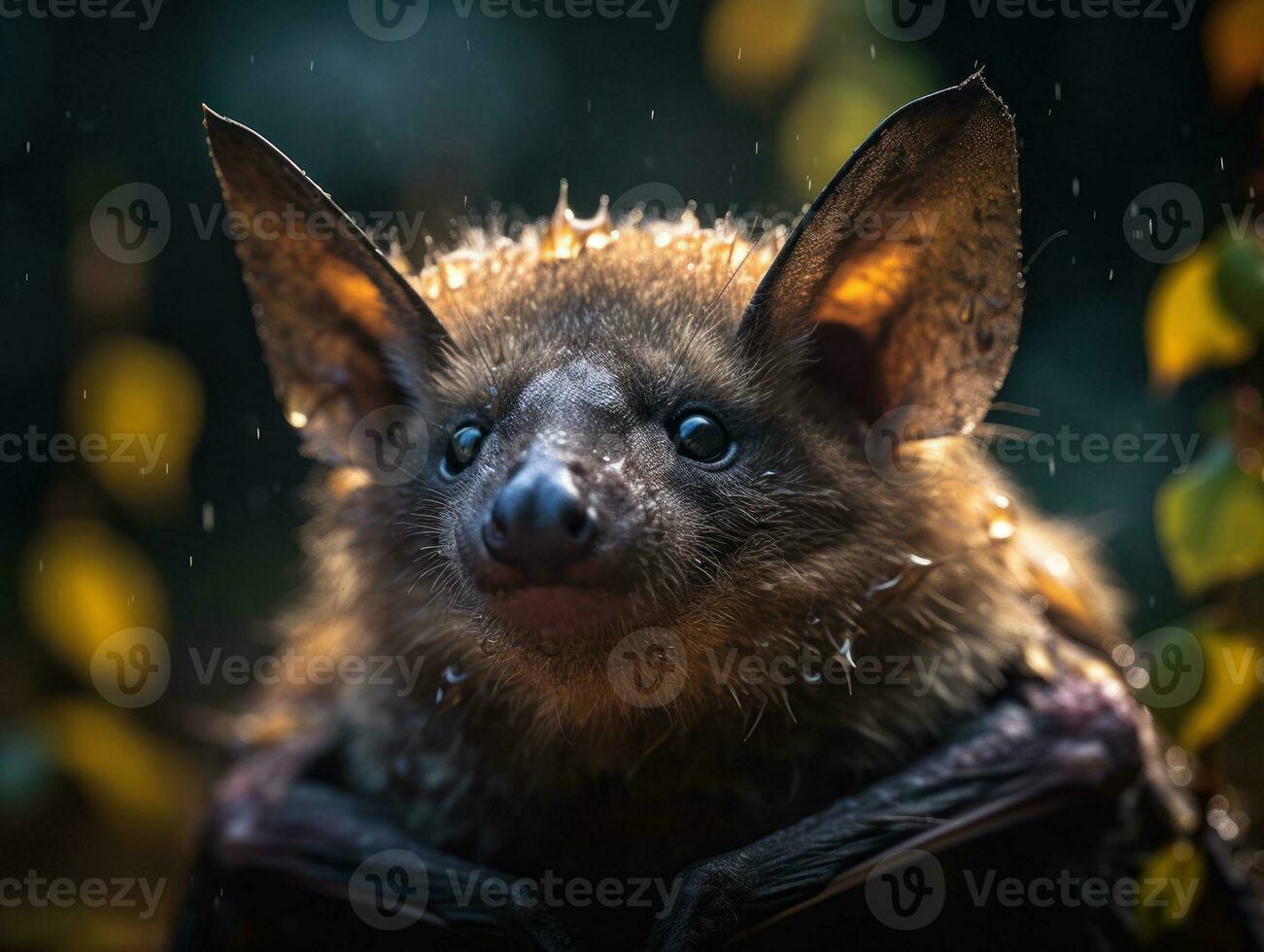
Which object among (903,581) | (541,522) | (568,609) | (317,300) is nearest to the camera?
(541,522)

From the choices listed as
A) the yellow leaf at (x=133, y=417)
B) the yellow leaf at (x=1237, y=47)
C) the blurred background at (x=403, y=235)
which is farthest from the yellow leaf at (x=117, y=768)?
the yellow leaf at (x=1237, y=47)

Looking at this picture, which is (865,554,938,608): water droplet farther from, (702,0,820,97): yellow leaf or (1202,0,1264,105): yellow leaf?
(702,0,820,97): yellow leaf

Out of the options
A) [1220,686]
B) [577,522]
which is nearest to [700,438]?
[577,522]

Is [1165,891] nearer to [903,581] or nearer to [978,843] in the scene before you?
[978,843]

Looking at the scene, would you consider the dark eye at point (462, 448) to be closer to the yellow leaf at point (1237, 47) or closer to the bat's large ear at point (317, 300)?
the bat's large ear at point (317, 300)

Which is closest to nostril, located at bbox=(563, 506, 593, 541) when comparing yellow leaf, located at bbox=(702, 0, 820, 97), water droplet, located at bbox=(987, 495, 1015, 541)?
water droplet, located at bbox=(987, 495, 1015, 541)

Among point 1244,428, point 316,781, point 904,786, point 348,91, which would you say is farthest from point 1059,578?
point 348,91

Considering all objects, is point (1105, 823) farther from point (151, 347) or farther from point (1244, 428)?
point (151, 347)
